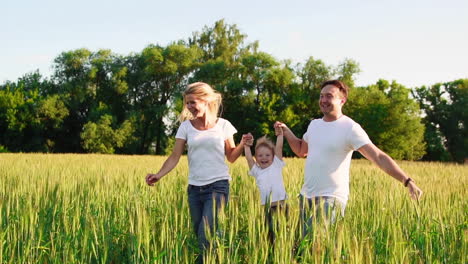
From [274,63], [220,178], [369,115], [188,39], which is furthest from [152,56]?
[220,178]

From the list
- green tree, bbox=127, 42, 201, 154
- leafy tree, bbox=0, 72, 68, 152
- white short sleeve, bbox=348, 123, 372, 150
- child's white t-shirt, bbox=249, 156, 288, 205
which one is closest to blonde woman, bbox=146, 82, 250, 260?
child's white t-shirt, bbox=249, 156, 288, 205

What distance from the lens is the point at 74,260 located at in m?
2.49


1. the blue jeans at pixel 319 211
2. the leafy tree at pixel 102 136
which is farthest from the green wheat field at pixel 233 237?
the leafy tree at pixel 102 136

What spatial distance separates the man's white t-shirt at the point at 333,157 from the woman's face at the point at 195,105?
2.74 ft

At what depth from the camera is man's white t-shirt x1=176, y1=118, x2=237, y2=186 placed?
3.11 m

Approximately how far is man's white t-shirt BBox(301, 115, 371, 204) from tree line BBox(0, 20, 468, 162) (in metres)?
30.4

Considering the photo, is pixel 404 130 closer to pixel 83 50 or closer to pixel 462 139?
pixel 462 139

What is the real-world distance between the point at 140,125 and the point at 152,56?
604cm

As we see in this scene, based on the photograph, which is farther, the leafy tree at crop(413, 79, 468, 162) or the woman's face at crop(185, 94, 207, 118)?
the leafy tree at crop(413, 79, 468, 162)

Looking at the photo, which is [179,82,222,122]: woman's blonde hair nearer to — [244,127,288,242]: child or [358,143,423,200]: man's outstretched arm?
[244,127,288,242]: child

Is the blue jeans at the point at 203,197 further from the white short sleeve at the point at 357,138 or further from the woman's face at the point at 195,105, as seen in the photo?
the white short sleeve at the point at 357,138

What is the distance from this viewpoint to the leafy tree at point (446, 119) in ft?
130

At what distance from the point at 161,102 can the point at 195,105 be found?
35.5 meters

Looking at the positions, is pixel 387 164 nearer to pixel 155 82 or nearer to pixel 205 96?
pixel 205 96
